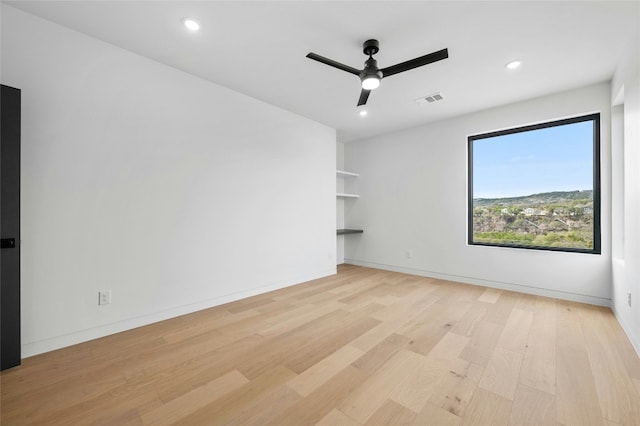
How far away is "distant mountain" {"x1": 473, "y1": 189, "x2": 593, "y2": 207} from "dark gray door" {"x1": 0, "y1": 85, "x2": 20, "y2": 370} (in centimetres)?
→ 511

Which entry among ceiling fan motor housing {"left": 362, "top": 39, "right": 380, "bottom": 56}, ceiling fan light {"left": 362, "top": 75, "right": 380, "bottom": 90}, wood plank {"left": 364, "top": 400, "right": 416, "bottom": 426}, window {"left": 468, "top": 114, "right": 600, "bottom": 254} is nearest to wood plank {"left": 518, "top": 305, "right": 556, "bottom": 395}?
wood plank {"left": 364, "top": 400, "right": 416, "bottom": 426}

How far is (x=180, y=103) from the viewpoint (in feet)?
9.23

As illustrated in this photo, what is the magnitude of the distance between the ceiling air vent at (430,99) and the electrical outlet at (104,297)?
13.3 feet

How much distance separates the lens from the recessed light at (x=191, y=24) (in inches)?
81.5

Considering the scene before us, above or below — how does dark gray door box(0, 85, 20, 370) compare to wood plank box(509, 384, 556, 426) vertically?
above

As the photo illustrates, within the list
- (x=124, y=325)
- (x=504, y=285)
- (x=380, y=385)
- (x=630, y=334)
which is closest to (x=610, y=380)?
(x=630, y=334)

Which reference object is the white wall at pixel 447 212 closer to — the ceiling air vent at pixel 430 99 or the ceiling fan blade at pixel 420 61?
the ceiling air vent at pixel 430 99

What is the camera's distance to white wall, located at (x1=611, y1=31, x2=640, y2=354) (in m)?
2.12

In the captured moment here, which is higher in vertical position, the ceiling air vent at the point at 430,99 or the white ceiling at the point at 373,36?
the white ceiling at the point at 373,36

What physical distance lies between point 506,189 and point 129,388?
15.5 feet

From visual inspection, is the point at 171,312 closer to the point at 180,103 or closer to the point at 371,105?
the point at 180,103

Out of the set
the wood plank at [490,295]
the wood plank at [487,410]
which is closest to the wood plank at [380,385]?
the wood plank at [487,410]

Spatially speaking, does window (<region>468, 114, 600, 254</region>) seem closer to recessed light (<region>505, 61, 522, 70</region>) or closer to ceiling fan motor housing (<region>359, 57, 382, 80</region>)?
recessed light (<region>505, 61, 522, 70</region>)

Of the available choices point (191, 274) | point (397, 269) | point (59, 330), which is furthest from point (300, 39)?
point (397, 269)
